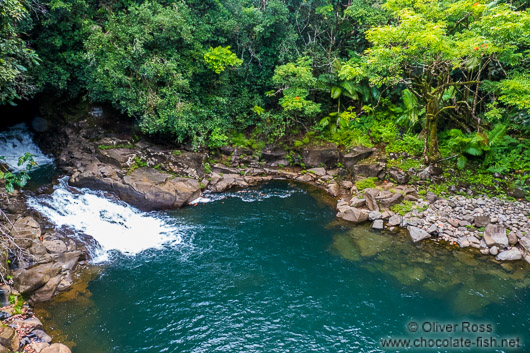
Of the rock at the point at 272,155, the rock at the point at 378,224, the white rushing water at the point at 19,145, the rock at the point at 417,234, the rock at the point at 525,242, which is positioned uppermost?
the white rushing water at the point at 19,145

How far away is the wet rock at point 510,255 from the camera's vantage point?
11.2 meters

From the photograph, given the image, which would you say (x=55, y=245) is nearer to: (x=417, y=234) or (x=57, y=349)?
(x=57, y=349)

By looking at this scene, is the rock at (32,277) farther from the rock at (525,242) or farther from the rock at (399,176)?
the rock at (525,242)

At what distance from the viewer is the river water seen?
8430 millimetres

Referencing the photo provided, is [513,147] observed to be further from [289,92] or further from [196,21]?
[196,21]

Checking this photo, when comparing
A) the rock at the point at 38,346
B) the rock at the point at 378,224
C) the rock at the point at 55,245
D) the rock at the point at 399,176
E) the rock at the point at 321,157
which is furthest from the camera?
the rock at the point at 321,157

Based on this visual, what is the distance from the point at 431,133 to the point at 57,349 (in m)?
16.5

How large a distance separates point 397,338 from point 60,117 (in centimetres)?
1921

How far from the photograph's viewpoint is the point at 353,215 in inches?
551

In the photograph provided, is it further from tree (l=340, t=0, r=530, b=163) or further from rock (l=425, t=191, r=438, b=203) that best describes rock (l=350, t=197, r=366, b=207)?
tree (l=340, t=0, r=530, b=163)

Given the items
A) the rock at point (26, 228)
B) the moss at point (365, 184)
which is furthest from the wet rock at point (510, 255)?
the rock at point (26, 228)


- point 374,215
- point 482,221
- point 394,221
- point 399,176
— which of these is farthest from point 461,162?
point 374,215

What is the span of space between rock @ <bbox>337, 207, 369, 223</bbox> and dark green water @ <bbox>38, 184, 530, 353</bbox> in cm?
73

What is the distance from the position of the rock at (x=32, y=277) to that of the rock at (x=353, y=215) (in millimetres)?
11114
